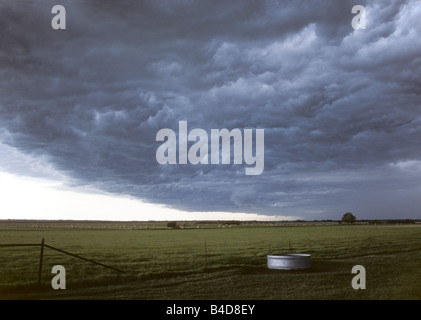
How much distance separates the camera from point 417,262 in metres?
28.3

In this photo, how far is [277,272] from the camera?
2377 centimetres

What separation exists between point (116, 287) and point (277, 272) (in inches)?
421

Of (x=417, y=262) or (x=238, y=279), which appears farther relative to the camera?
(x=417, y=262)

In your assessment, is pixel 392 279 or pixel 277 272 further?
pixel 277 272
